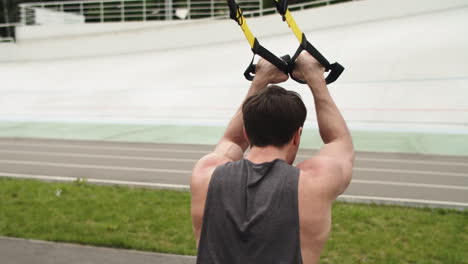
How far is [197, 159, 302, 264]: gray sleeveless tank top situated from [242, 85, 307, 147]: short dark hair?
9 centimetres

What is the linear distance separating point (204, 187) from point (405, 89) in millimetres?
14703

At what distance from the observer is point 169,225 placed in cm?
586

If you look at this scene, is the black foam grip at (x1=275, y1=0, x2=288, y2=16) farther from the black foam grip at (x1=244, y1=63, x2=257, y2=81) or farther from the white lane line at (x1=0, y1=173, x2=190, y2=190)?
the white lane line at (x1=0, y1=173, x2=190, y2=190)

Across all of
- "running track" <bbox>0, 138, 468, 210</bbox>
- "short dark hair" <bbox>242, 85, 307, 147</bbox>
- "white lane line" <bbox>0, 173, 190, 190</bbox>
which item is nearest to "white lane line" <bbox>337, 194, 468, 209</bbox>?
"running track" <bbox>0, 138, 468, 210</bbox>

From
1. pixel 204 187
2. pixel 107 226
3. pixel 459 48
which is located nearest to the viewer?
pixel 204 187

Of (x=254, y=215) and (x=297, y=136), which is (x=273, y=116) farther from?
(x=254, y=215)

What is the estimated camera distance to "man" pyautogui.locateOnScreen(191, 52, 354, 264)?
1588 mm

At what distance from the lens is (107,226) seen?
584cm

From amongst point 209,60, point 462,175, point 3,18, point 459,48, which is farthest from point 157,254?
point 3,18

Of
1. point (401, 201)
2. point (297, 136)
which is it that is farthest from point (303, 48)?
point (401, 201)

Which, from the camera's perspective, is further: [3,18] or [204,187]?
[3,18]

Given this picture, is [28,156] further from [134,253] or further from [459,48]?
[459,48]

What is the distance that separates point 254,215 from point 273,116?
0.33m

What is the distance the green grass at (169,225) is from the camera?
5043 millimetres
